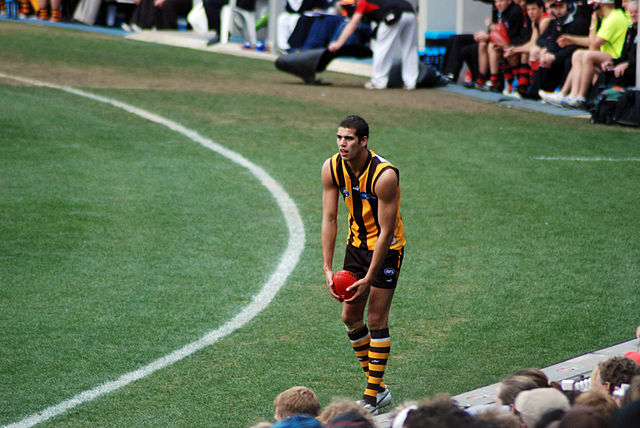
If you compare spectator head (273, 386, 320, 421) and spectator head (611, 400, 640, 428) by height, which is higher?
spectator head (611, 400, 640, 428)

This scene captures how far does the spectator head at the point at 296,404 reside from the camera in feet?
13.1

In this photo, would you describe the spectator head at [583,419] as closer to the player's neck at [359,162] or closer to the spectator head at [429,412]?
the spectator head at [429,412]

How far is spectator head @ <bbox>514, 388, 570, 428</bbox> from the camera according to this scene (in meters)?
3.48

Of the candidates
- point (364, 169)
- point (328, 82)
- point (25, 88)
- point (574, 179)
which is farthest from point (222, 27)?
point (364, 169)

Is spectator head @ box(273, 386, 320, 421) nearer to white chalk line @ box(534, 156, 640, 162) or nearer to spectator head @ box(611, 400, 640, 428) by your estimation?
spectator head @ box(611, 400, 640, 428)

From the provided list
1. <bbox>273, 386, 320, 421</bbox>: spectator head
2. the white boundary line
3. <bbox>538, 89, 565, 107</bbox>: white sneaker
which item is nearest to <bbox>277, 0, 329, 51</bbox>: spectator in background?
<bbox>538, 89, 565, 107</bbox>: white sneaker

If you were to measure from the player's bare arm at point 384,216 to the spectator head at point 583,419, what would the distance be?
100.0 inches

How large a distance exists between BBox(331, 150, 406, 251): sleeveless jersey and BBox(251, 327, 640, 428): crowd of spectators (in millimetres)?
2010

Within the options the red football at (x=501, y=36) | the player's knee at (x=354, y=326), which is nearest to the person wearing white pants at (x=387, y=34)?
the red football at (x=501, y=36)

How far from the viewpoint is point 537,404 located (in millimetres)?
3506

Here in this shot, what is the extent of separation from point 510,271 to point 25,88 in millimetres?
11952

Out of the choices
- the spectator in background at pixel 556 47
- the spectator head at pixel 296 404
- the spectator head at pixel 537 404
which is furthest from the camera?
the spectator in background at pixel 556 47

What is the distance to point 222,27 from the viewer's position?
25.8 metres

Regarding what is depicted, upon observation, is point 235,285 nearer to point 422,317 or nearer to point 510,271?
point 422,317
